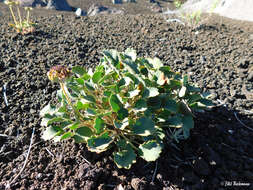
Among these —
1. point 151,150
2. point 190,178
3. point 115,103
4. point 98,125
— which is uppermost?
point 115,103

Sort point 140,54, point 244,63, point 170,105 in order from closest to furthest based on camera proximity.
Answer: point 170,105 < point 244,63 < point 140,54

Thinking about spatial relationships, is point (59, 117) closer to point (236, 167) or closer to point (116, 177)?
point (116, 177)

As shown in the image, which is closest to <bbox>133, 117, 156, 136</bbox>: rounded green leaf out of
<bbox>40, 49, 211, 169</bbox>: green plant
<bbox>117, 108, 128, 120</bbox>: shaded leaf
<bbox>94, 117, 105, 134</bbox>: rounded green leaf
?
<bbox>40, 49, 211, 169</bbox>: green plant

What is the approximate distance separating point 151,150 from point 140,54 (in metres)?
2.11

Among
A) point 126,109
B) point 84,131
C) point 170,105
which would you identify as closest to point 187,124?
point 170,105

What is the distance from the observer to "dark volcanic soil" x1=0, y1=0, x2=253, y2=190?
1567 mm

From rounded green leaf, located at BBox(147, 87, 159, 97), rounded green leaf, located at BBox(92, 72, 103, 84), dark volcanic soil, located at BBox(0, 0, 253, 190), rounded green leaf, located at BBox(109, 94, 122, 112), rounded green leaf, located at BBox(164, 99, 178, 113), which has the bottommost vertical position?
dark volcanic soil, located at BBox(0, 0, 253, 190)

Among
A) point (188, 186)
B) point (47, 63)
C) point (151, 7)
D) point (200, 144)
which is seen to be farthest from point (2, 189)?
point (151, 7)

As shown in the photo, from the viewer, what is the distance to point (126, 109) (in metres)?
1.48

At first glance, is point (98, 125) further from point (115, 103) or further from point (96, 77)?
point (96, 77)

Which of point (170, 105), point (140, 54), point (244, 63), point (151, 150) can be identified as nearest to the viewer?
point (151, 150)

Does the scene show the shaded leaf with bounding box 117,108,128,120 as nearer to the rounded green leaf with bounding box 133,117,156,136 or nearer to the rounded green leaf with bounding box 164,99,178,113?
the rounded green leaf with bounding box 133,117,156,136

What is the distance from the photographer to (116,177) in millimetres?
1561

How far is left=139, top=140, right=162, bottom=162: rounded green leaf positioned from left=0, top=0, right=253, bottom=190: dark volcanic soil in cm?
22
